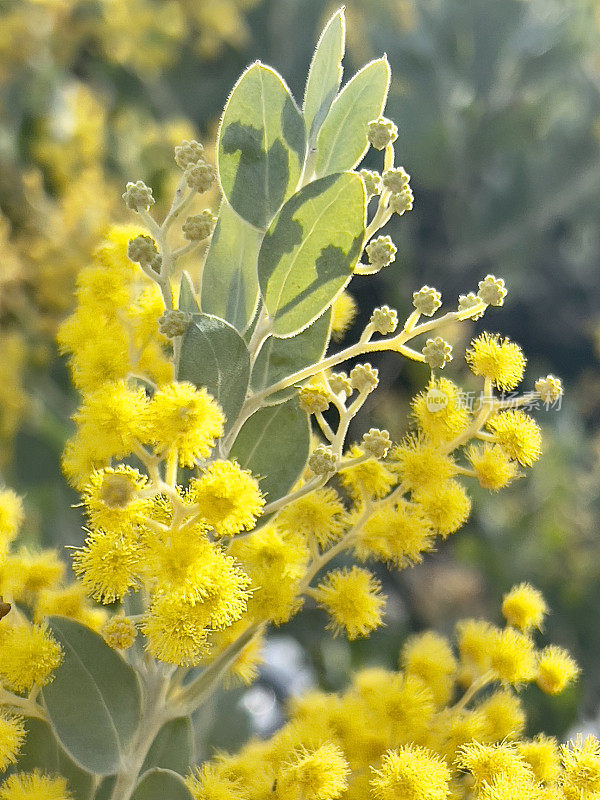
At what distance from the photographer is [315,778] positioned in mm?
1037

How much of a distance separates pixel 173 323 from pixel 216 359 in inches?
2.4

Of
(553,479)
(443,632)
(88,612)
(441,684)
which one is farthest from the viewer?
(553,479)

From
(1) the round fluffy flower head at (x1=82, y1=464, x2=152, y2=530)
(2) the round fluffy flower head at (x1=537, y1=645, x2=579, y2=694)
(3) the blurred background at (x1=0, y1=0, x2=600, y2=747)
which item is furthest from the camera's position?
(3) the blurred background at (x1=0, y1=0, x2=600, y2=747)

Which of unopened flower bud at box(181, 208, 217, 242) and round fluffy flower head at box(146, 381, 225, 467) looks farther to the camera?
unopened flower bud at box(181, 208, 217, 242)

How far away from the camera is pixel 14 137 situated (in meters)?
2.84

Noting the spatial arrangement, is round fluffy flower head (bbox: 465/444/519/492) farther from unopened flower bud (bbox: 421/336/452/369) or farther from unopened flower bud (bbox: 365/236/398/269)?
unopened flower bud (bbox: 365/236/398/269)

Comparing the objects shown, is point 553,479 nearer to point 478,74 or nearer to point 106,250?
point 478,74

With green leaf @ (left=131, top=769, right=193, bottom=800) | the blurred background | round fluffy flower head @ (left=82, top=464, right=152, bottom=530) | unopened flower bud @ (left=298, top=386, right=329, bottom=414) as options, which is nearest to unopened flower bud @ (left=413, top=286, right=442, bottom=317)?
unopened flower bud @ (left=298, top=386, right=329, bottom=414)

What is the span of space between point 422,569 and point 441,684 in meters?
1.85

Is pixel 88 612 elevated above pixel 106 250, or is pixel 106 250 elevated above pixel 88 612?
pixel 106 250

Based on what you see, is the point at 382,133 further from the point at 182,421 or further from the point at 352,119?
the point at 182,421

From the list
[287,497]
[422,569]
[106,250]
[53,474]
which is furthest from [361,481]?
[422,569]

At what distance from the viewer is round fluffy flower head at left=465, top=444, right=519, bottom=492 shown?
3.69 feet

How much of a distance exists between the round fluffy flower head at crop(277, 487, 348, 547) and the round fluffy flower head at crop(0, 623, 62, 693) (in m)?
0.29
